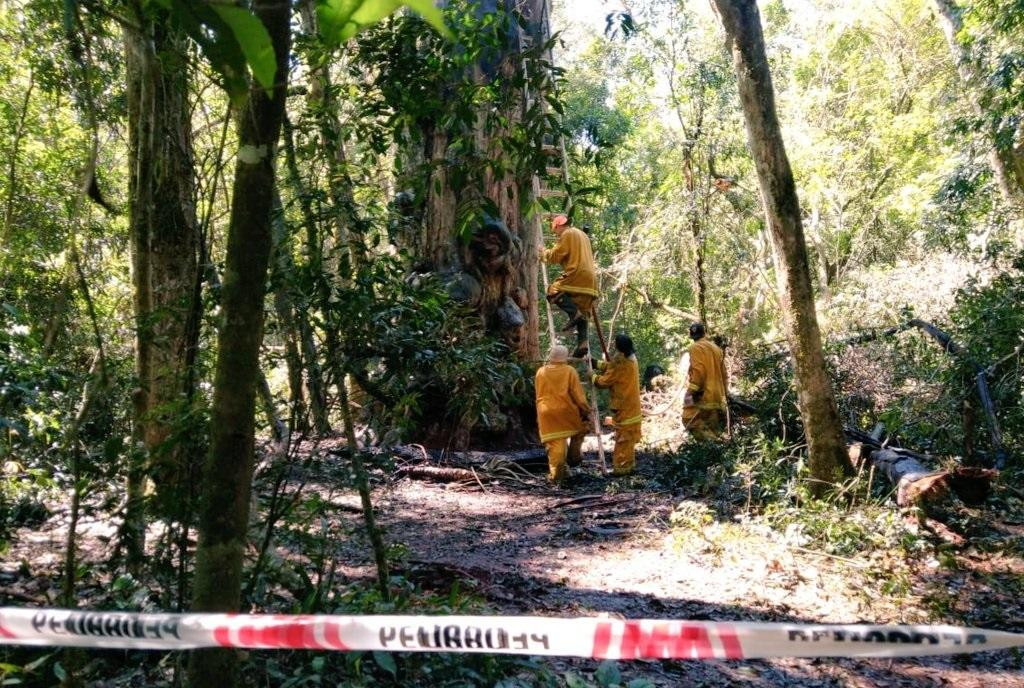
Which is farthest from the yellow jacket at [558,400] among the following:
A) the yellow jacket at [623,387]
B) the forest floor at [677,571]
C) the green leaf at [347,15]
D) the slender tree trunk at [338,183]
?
the green leaf at [347,15]

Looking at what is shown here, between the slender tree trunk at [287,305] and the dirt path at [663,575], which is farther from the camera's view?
the dirt path at [663,575]

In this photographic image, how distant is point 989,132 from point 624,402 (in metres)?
5.57

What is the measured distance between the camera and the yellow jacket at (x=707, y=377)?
11023 mm

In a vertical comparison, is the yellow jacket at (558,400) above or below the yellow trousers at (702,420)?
above

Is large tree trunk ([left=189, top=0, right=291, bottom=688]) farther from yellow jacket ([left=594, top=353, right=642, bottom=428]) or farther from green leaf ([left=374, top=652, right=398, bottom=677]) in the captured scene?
yellow jacket ([left=594, top=353, right=642, bottom=428])

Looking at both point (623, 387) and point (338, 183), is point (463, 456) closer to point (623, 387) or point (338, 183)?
point (623, 387)

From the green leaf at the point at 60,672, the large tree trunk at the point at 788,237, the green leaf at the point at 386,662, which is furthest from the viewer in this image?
the large tree trunk at the point at 788,237

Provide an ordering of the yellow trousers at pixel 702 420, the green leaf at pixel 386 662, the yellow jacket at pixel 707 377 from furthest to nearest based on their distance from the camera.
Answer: the yellow trousers at pixel 702 420 → the yellow jacket at pixel 707 377 → the green leaf at pixel 386 662

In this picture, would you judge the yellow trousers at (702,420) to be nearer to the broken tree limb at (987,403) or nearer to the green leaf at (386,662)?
the broken tree limb at (987,403)

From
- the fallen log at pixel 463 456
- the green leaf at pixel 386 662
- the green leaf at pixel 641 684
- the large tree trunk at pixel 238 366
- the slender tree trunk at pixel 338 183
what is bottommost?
the green leaf at pixel 641 684

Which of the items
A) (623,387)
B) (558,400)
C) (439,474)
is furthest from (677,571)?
(439,474)

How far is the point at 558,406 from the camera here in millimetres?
10266

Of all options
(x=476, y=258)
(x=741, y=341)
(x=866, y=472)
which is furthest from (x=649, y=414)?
(x=866, y=472)

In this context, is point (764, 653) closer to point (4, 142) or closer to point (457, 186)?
point (457, 186)
